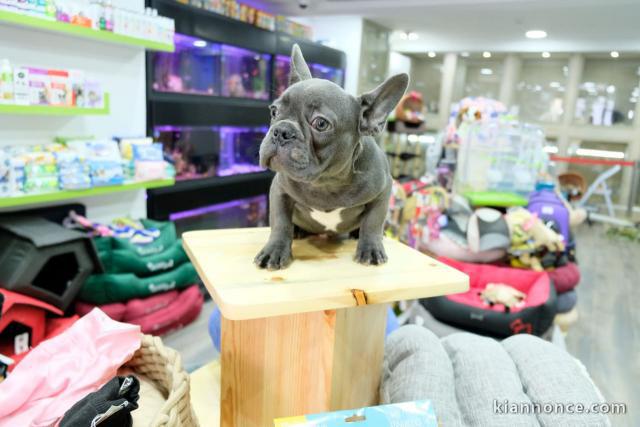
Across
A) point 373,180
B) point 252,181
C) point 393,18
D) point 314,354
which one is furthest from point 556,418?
point 393,18

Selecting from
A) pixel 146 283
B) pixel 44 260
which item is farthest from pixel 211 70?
pixel 44 260

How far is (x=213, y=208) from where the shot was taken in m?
4.29

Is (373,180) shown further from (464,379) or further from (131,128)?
(131,128)

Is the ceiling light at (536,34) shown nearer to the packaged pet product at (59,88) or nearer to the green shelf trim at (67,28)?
the green shelf trim at (67,28)

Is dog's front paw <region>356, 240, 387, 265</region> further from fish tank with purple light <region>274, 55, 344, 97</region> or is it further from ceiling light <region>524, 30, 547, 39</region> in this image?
ceiling light <region>524, 30, 547, 39</region>

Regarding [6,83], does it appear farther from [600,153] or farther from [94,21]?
[600,153]

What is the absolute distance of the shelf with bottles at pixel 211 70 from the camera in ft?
12.2

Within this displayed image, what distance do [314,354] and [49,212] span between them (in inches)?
94.2

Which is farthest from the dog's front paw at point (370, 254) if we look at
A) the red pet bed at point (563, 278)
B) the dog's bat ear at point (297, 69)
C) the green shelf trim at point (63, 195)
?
the red pet bed at point (563, 278)

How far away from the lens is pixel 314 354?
3.34 feet

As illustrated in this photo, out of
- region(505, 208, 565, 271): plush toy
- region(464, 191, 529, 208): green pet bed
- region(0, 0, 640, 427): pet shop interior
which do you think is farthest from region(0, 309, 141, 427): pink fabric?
region(464, 191, 529, 208): green pet bed

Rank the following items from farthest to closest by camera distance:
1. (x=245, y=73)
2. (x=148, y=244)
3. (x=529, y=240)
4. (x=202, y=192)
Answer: (x=245, y=73) < (x=202, y=192) < (x=529, y=240) < (x=148, y=244)

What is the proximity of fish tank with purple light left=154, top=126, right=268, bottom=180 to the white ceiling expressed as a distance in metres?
1.81

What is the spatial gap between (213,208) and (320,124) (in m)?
3.50
